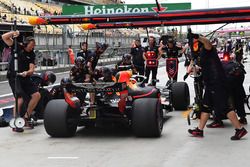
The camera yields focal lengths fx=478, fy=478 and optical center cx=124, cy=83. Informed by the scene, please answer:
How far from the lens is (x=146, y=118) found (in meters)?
7.47

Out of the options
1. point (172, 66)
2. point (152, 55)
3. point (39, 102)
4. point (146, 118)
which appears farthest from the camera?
point (152, 55)

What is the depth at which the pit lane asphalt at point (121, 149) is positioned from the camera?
6.27m

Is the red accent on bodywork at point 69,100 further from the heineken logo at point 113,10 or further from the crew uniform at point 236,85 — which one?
the heineken logo at point 113,10

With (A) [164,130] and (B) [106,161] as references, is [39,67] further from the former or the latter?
(B) [106,161]

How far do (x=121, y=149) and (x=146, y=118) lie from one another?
0.72 meters

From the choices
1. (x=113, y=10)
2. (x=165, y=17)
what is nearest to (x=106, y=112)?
(x=165, y=17)

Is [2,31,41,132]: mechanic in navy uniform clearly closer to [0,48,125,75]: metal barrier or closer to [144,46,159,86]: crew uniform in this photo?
[144,46,159,86]: crew uniform

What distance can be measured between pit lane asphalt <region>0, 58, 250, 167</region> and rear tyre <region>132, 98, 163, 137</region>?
0.13 metres

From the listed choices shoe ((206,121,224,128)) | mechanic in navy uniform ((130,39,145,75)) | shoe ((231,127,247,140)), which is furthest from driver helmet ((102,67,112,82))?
mechanic in navy uniform ((130,39,145,75))

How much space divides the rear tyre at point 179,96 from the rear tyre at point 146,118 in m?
3.06

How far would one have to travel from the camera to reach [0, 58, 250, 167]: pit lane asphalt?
6.27m

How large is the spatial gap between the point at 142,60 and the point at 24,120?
7719 millimetres

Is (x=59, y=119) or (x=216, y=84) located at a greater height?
(x=216, y=84)

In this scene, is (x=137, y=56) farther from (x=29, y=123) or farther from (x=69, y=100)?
(x=69, y=100)
